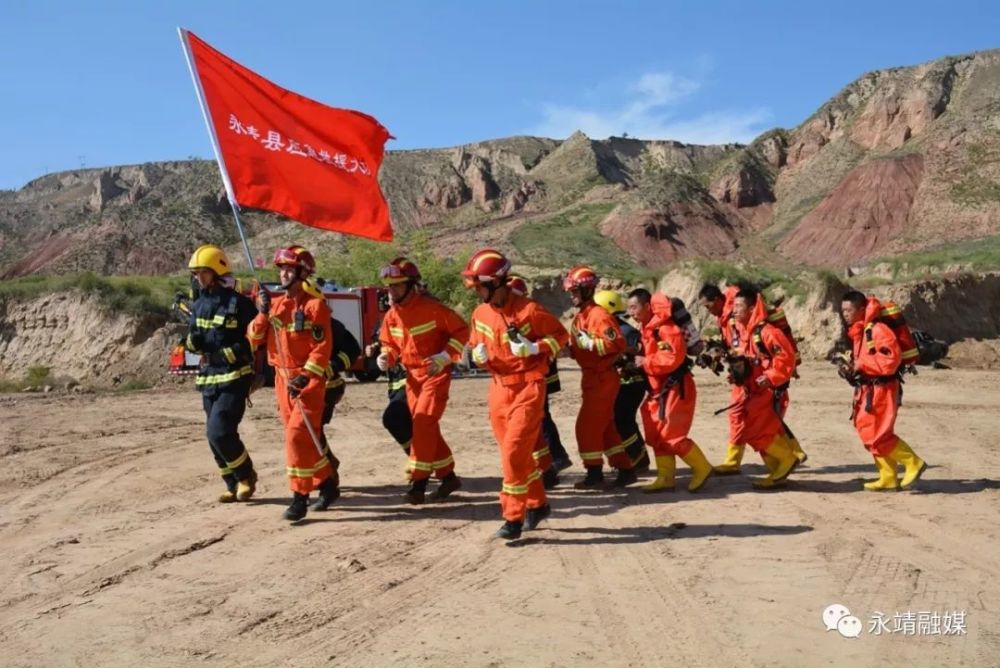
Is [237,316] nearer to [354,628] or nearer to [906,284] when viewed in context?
[354,628]

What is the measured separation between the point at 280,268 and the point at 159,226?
70372 mm

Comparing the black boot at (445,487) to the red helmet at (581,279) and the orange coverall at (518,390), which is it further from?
the red helmet at (581,279)

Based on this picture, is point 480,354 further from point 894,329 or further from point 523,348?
point 894,329

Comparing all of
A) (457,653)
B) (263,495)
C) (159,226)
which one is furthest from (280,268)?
(159,226)

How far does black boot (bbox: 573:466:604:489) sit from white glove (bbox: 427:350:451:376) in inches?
79.7

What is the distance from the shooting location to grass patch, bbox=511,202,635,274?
51.9 m

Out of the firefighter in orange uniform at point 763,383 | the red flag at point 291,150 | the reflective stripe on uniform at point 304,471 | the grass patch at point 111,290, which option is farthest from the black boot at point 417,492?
the grass patch at point 111,290

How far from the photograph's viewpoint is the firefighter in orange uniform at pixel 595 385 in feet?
24.2

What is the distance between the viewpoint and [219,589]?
5.43 metres

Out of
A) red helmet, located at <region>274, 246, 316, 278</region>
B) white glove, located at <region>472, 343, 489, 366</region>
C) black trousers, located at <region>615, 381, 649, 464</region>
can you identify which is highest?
red helmet, located at <region>274, 246, 316, 278</region>

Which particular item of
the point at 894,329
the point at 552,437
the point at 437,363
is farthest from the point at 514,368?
the point at 894,329

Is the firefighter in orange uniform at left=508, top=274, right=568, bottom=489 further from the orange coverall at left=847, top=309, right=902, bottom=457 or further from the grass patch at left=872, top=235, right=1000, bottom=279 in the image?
the grass patch at left=872, top=235, right=1000, bottom=279

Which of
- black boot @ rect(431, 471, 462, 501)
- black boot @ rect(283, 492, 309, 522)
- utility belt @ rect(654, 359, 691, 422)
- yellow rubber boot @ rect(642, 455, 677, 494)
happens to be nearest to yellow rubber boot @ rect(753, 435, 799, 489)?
yellow rubber boot @ rect(642, 455, 677, 494)

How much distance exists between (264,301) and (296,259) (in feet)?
1.49
